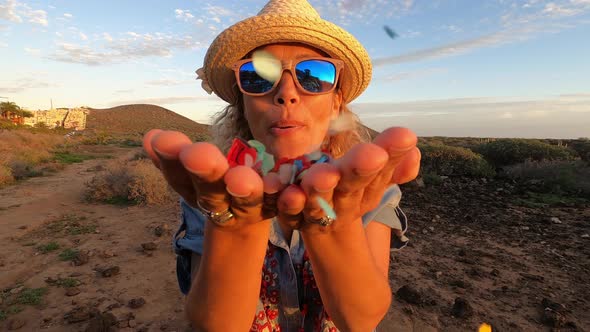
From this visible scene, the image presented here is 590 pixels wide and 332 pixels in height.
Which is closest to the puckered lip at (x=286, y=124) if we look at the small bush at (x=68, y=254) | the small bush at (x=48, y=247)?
the small bush at (x=68, y=254)

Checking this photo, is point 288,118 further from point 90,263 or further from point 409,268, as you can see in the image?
point 90,263

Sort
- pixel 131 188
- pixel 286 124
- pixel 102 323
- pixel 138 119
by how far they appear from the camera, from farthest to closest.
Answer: pixel 138 119 < pixel 131 188 < pixel 102 323 < pixel 286 124

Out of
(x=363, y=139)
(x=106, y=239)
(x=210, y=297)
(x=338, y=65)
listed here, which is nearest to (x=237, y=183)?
(x=210, y=297)

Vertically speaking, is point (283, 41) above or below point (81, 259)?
above

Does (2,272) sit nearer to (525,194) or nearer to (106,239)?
(106,239)

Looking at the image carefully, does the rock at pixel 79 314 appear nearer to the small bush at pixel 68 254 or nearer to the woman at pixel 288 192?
the small bush at pixel 68 254

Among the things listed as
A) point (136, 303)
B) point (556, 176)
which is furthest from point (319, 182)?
point (556, 176)
